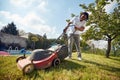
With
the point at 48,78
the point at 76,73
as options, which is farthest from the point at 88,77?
the point at 48,78

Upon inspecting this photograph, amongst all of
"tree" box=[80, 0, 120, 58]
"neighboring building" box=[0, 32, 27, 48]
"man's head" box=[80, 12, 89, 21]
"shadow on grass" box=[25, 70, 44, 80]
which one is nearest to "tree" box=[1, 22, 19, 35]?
"neighboring building" box=[0, 32, 27, 48]

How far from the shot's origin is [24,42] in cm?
5091

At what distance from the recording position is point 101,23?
1673 cm

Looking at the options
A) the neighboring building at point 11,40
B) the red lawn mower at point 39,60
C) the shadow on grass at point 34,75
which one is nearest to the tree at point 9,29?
the neighboring building at point 11,40

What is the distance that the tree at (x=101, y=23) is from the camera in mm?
16047

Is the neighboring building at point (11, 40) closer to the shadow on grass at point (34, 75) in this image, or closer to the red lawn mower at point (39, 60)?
the red lawn mower at point (39, 60)

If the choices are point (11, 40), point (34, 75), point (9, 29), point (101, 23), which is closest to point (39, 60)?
point (34, 75)

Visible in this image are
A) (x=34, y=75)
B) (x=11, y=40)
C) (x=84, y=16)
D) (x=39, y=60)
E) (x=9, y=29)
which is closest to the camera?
(x=34, y=75)

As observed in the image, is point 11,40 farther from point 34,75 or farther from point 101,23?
point 34,75

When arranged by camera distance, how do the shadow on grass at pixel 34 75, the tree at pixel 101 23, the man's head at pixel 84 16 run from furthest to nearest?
the tree at pixel 101 23 < the man's head at pixel 84 16 < the shadow on grass at pixel 34 75

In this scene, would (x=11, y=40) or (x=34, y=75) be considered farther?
(x=11, y=40)

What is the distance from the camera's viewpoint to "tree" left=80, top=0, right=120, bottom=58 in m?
16.0

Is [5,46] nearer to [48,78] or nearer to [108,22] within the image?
[108,22]

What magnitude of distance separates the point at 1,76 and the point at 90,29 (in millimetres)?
14726
